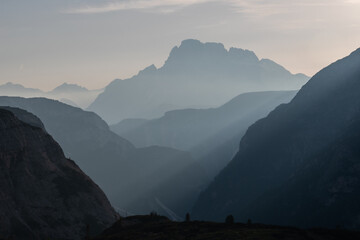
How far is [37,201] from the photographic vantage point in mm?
182500

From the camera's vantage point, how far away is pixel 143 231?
12119cm

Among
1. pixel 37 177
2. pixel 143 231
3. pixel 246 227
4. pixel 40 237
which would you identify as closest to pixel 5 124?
pixel 37 177

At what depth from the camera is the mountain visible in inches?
6663

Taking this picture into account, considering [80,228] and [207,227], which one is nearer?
[207,227]

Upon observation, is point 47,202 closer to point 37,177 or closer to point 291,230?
point 37,177

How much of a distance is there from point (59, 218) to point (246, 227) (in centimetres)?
8605

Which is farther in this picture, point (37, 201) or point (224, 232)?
point (37, 201)

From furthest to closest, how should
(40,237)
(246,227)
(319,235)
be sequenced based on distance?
(40,237)
(246,227)
(319,235)

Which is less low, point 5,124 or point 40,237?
point 5,124

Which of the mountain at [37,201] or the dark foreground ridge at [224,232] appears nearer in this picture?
the dark foreground ridge at [224,232]

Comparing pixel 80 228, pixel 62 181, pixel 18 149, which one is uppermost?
pixel 18 149

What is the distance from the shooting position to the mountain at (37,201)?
555 feet

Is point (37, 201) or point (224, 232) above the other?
point (37, 201)

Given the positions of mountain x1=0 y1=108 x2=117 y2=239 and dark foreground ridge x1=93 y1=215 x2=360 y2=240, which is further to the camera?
mountain x1=0 y1=108 x2=117 y2=239
